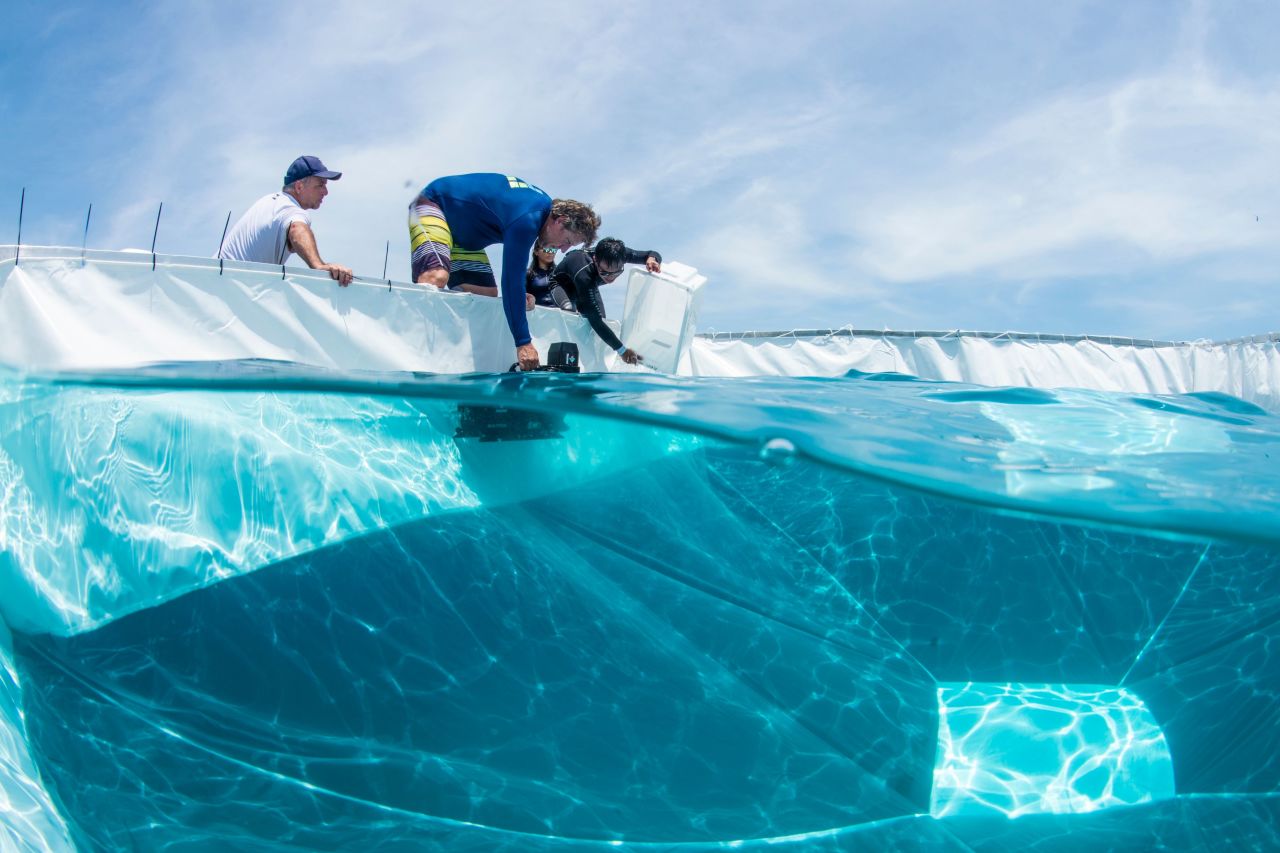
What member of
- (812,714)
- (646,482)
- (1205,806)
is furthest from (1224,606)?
(646,482)

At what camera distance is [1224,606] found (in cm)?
761

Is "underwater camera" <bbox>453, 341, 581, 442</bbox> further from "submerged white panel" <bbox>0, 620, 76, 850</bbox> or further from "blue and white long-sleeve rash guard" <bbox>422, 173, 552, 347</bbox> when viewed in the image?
"submerged white panel" <bbox>0, 620, 76, 850</bbox>

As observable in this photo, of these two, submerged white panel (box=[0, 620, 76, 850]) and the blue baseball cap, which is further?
the blue baseball cap

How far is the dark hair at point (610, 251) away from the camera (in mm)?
6449

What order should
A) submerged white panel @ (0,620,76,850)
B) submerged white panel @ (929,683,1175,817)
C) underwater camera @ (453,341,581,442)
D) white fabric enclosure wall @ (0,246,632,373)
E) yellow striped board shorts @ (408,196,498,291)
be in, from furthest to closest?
yellow striped board shorts @ (408,196,498,291), underwater camera @ (453,341,581,442), submerged white panel @ (929,683,1175,817), white fabric enclosure wall @ (0,246,632,373), submerged white panel @ (0,620,76,850)

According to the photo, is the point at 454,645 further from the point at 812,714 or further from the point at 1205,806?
the point at 1205,806

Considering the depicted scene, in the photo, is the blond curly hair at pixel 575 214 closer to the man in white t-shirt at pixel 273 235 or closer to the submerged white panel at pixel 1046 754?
the man in white t-shirt at pixel 273 235

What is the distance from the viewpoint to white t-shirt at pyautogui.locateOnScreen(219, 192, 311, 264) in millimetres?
5500

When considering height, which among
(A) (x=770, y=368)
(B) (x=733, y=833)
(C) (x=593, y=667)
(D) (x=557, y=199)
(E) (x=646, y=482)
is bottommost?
(B) (x=733, y=833)

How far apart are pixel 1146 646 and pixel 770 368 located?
4669mm

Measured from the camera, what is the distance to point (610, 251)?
645cm

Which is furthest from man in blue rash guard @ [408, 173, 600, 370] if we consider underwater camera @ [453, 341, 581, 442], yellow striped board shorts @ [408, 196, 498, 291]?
underwater camera @ [453, 341, 581, 442]

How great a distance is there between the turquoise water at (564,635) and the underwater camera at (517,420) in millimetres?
54

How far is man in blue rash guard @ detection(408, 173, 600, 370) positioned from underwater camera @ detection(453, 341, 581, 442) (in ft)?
1.25
